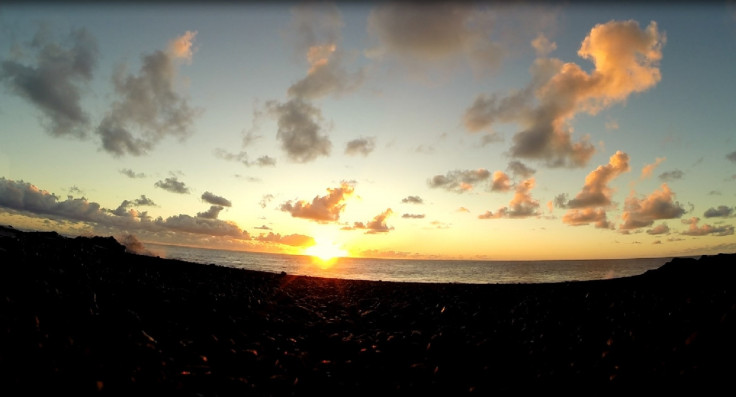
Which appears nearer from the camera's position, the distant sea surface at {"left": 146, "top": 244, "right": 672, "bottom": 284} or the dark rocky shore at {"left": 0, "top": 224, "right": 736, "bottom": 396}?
the dark rocky shore at {"left": 0, "top": 224, "right": 736, "bottom": 396}

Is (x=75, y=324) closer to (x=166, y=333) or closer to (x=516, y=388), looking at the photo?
(x=166, y=333)

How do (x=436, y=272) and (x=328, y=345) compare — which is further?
(x=436, y=272)

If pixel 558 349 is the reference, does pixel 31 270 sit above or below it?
above

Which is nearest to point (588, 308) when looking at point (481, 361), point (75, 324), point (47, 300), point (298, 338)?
point (481, 361)

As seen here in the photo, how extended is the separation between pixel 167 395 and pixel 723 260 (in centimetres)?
2700

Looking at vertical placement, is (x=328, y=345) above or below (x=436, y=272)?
above

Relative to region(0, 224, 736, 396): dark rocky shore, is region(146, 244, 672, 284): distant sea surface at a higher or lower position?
lower

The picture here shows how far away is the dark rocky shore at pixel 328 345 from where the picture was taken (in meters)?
5.24

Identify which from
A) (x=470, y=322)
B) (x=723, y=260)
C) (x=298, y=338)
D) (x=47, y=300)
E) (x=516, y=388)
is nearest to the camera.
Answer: (x=516, y=388)

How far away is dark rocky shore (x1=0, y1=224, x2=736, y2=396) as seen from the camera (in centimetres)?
524

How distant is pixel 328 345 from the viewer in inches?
372

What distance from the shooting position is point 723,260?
714 inches

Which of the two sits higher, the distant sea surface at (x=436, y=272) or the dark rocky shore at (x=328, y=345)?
the dark rocky shore at (x=328, y=345)

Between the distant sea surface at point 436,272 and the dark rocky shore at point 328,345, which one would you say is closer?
the dark rocky shore at point 328,345
